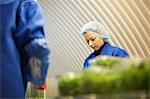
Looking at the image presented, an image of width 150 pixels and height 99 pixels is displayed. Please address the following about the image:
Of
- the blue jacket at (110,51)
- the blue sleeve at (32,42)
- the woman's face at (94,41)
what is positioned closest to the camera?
the blue sleeve at (32,42)

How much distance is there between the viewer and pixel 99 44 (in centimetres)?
548

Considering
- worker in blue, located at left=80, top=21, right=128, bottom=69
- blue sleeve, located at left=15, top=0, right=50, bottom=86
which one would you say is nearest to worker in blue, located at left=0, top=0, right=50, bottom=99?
blue sleeve, located at left=15, top=0, right=50, bottom=86

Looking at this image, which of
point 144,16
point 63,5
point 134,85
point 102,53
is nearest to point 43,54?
point 134,85

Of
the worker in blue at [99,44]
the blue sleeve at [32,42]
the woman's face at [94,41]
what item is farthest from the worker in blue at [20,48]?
the woman's face at [94,41]

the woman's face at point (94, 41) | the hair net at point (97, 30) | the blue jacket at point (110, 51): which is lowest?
the blue jacket at point (110, 51)

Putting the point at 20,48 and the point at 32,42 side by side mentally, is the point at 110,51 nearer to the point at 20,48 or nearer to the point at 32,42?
the point at 20,48

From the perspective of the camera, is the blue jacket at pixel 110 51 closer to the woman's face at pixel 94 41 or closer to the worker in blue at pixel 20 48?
the woman's face at pixel 94 41

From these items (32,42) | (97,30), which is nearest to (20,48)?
(32,42)

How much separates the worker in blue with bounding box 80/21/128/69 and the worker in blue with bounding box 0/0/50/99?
7.67 feet

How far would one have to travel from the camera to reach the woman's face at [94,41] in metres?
5.48

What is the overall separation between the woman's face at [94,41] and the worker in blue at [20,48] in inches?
105

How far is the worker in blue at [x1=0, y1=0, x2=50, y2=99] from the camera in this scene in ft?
8.86

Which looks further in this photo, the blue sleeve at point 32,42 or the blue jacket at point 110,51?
the blue jacket at point 110,51

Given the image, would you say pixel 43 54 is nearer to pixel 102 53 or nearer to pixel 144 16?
pixel 102 53
